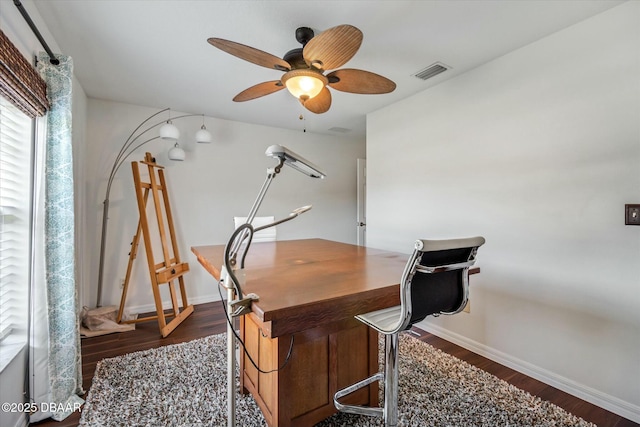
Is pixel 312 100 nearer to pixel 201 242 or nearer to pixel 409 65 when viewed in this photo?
pixel 409 65

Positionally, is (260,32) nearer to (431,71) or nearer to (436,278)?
Result: (431,71)

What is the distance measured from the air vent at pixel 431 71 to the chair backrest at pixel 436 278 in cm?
187

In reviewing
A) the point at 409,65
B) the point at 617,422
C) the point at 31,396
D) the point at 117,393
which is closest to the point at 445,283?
the point at 617,422

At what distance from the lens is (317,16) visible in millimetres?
1798

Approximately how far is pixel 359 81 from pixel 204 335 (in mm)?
2593

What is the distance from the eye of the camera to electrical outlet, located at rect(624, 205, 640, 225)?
1.67m

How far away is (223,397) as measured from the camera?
1.80 metres

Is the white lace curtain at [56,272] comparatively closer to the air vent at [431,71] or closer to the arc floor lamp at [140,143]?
the arc floor lamp at [140,143]

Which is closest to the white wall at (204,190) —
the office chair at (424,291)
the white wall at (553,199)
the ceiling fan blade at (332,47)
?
the white wall at (553,199)

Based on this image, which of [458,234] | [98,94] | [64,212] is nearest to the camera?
[64,212]

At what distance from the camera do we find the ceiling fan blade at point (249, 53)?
1.50 m

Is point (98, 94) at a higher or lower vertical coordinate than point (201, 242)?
higher

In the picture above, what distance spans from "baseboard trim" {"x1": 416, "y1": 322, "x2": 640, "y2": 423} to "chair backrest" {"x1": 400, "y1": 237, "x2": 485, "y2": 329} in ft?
4.47

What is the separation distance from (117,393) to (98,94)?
115 inches
